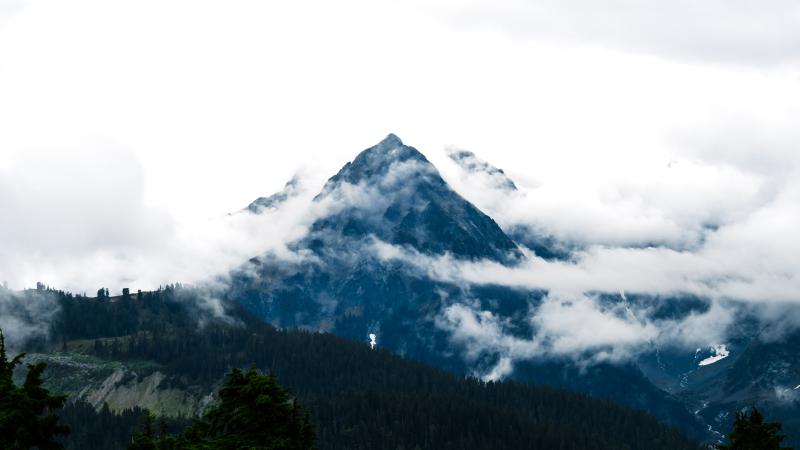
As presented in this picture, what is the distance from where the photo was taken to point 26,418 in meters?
50.9

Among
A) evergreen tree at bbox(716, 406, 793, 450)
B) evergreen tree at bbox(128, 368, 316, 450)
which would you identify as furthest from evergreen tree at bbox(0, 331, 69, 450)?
evergreen tree at bbox(716, 406, 793, 450)

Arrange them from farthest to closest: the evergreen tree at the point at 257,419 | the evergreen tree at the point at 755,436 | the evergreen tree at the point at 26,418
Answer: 1. the evergreen tree at the point at 755,436
2. the evergreen tree at the point at 257,419
3. the evergreen tree at the point at 26,418

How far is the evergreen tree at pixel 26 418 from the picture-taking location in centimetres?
5050

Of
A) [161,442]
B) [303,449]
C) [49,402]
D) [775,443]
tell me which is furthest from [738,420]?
[49,402]

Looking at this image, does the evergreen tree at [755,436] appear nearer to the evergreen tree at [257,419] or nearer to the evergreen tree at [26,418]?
the evergreen tree at [257,419]

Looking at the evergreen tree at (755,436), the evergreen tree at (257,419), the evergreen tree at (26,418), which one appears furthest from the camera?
the evergreen tree at (755,436)

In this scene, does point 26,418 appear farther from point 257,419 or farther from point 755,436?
point 755,436

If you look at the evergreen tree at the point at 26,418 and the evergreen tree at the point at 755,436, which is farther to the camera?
the evergreen tree at the point at 755,436

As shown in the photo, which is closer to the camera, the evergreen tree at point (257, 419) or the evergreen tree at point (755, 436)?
the evergreen tree at point (257, 419)

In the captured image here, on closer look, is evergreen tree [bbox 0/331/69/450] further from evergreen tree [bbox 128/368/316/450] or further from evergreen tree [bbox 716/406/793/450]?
evergreen tree [bbox 716/406/793/450]

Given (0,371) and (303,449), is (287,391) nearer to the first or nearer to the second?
(303,449)

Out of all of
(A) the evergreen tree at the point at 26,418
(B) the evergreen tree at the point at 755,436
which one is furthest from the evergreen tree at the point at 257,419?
(B) the evergreen tree at the point at 755,436

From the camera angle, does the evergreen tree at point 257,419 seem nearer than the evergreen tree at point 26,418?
No

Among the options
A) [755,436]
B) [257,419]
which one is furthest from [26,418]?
[755,436]
